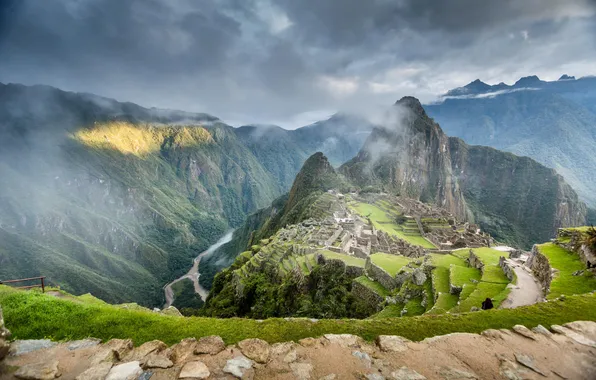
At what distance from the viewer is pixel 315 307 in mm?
27359

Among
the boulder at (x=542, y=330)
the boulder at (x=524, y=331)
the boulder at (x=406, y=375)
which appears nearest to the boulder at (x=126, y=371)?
the boulder at (x=406, y=375)

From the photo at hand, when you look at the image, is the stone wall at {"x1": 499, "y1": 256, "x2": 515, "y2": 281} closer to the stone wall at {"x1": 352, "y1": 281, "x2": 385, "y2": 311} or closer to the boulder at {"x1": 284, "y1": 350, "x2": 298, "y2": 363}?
the stone wall at {"x1": 352, "y1": 281, "x2": 385, "y2": 311}

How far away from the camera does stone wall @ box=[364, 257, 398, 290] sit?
2477 centimetres

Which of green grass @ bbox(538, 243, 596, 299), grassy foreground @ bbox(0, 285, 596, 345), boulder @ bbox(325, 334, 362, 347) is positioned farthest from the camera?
green grass @ bbox(538, 243, 596, 299)

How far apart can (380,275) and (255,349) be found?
22.1 meters

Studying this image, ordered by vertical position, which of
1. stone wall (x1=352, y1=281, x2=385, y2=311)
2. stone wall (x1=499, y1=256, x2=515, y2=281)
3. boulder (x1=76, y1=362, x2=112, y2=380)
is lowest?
stone wall (x1=352, y1=281, x2=385, y2=311)

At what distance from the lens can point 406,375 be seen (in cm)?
612

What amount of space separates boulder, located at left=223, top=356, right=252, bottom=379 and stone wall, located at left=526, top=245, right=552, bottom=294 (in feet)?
57.0

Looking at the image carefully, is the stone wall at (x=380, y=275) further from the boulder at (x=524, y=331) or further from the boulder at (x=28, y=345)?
the boulder at (x=28, y=345)

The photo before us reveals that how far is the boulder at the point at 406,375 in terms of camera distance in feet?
19.9

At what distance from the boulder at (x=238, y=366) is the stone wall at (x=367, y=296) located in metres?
19.0

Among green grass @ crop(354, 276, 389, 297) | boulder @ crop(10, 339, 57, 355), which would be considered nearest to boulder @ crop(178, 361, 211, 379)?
boulder @ crop(10, 339, 57, 355)

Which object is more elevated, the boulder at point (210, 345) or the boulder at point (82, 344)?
the boulder at point (82, 344)

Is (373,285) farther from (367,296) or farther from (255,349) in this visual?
(255,349)
